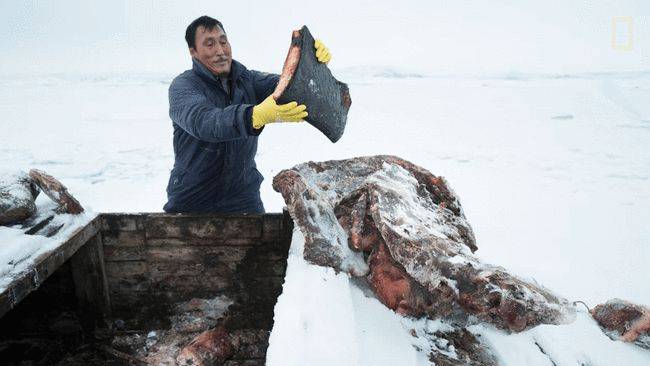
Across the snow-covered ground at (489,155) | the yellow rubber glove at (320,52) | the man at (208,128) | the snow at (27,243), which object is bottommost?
the snow-covered ground at (489,155)

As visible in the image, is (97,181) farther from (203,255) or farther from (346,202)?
(346,202)

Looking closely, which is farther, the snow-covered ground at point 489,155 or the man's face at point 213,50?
the snow-covered ground at point 489,155

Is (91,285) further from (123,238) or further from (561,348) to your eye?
(561,348)

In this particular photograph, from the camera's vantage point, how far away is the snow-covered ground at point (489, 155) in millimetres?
4511

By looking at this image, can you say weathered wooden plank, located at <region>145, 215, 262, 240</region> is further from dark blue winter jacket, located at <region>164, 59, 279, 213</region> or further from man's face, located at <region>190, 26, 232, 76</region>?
man's face, located at <region>190, 26, 232, 76</region>

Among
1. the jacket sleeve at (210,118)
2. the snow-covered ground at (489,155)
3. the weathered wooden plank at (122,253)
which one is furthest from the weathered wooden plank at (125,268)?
the snow-covered ground at (489,155)

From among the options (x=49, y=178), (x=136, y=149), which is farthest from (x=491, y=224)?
(x=136, y=149)

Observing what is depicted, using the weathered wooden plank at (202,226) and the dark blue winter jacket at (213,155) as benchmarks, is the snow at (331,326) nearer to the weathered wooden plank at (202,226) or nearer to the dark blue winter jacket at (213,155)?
the weathered wooden plank at (202,226)

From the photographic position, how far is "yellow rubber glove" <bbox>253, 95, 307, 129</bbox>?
1.80 metres

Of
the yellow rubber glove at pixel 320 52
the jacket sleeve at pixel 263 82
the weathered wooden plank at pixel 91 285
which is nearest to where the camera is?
the yellow rubber glove at pixel 320 52

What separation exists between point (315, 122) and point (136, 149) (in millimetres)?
7785

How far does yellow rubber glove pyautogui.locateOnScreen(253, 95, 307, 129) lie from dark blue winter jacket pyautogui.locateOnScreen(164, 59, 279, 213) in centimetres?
42

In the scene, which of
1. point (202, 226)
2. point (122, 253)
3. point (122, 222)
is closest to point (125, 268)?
point (122, 253)

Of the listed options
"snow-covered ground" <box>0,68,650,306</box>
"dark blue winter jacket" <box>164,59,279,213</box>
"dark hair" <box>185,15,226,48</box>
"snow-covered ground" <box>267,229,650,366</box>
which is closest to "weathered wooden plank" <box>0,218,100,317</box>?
"dark blue winter jacket" <box>164,59,279,213</box>
